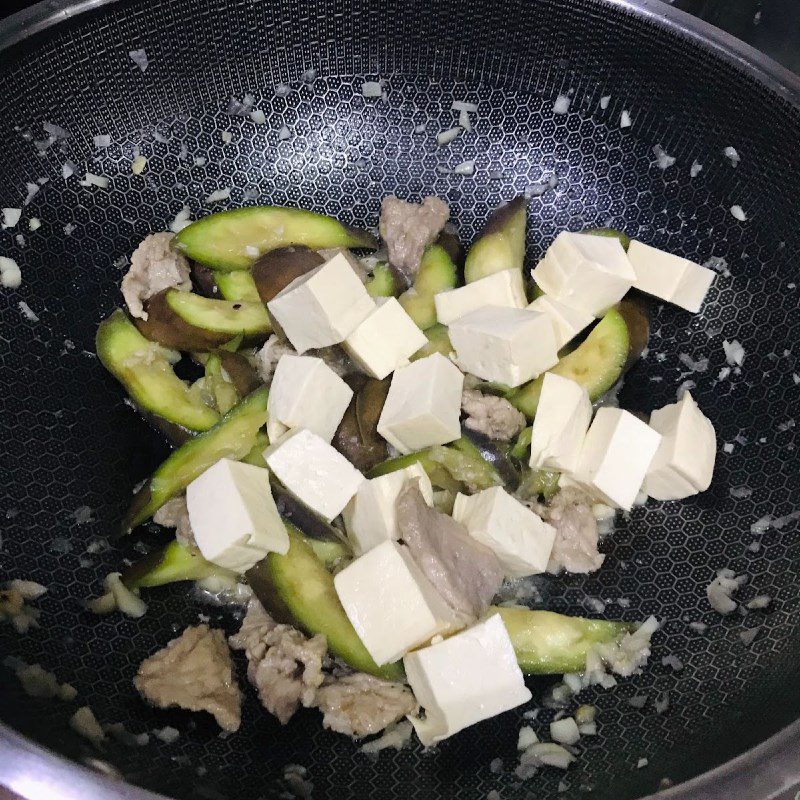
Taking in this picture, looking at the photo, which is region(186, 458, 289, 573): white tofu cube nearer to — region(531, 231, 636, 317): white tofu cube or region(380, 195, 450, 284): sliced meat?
region(380, 195, 450, 284): sliced meat

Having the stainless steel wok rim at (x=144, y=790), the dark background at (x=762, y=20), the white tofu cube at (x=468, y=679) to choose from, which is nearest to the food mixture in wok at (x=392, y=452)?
the white tofu cube at (x=468, y=679)

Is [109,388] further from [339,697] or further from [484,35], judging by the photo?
[484,35]

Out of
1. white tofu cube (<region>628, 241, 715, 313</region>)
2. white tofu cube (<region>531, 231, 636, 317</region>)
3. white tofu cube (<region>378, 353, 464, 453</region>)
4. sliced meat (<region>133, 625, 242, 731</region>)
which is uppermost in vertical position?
white tofu cube (<region>628, 241, 715, 313</region>)

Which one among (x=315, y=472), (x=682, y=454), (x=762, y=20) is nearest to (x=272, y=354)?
(x=315, y=472)

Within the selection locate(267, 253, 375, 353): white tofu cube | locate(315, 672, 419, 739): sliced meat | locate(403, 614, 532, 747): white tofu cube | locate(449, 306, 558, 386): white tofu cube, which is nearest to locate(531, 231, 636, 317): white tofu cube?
locate(449, 306, 558, 386): white tofu cube

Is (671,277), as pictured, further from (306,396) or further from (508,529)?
(306,396)

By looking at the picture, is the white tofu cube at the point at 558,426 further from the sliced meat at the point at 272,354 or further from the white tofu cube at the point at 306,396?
the sliced meat at the point at 272,354
